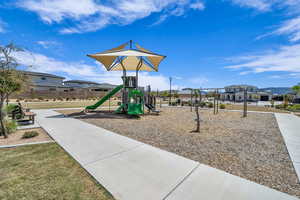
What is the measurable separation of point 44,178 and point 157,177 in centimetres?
220

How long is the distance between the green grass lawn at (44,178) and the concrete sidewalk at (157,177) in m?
0.19

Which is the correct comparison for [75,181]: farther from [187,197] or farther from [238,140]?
[238,140]

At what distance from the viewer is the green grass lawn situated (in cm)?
219

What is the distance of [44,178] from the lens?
2621 millimetres

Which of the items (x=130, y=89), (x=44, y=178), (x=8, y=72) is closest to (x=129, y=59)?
(x=130, y=89)

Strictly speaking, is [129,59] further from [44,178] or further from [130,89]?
[44,178]

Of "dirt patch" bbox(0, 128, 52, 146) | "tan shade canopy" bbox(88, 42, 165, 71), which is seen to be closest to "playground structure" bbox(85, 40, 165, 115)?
"tan shade canopy" bbox(88, 42, 165, 71)

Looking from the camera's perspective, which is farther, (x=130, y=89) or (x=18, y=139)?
(x=130, y=89)

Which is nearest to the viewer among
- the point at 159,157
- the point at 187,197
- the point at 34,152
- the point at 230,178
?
the point at 187,197

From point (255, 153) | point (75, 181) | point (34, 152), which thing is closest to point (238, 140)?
point (255, 153)

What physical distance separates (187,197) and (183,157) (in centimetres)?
147

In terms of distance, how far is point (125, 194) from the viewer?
220cm

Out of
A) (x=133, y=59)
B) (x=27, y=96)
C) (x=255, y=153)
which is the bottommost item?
(x=255, y=153)

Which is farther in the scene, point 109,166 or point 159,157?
point 159,157
